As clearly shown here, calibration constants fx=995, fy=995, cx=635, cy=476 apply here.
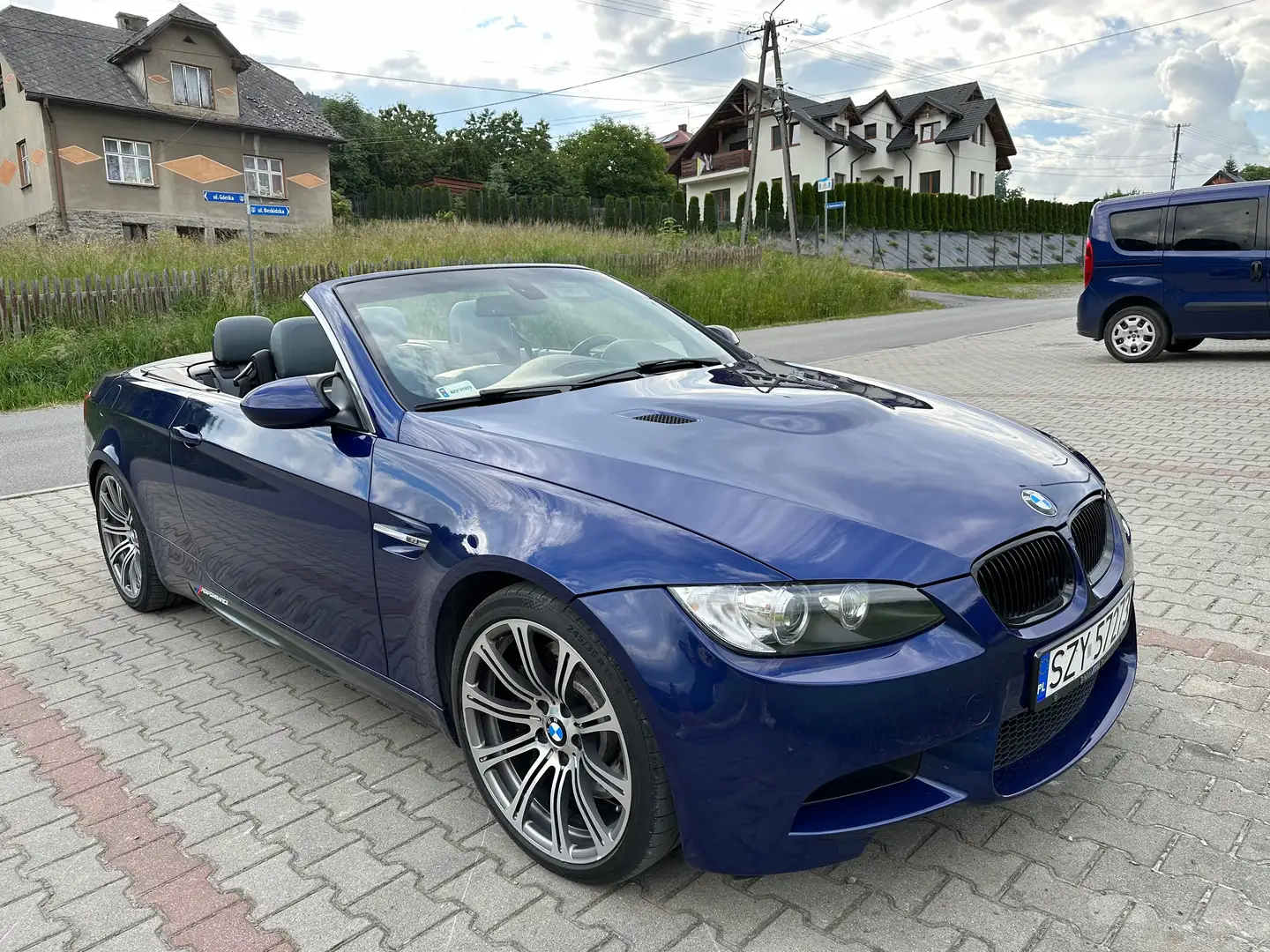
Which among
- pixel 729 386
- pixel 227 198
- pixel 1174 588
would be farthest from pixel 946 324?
pixel 729 386

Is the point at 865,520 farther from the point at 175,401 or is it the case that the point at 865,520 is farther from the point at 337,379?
the point at 175,401

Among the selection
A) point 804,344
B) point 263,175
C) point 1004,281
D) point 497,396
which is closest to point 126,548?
point 497,396

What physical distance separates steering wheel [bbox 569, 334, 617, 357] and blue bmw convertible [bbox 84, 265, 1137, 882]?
0.01m

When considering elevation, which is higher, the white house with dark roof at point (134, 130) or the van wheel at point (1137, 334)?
the white house with dark roof at point (134, 130)

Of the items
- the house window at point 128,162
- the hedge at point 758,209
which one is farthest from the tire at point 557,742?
the hedge at point 758,209

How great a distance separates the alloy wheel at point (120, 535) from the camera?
4438 mm

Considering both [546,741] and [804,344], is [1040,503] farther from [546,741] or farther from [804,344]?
[804,344]

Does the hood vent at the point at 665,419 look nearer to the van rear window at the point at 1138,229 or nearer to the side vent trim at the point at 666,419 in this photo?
the side vent trim at the point at 666,419

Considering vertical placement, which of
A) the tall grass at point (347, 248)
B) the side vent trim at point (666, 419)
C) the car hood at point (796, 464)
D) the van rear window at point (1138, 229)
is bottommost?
the car hood at point (796, 464)

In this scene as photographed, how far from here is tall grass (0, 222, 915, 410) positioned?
539 inches

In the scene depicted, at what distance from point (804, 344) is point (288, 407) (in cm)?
1504

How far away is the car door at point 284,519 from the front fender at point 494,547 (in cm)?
10

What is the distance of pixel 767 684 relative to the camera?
195 cm

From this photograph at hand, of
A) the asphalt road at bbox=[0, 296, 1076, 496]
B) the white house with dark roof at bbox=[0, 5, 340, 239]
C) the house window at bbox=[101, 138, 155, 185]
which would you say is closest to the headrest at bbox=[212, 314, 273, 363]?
the asphalt road at bbox=[0, 296, 1076, 496]
